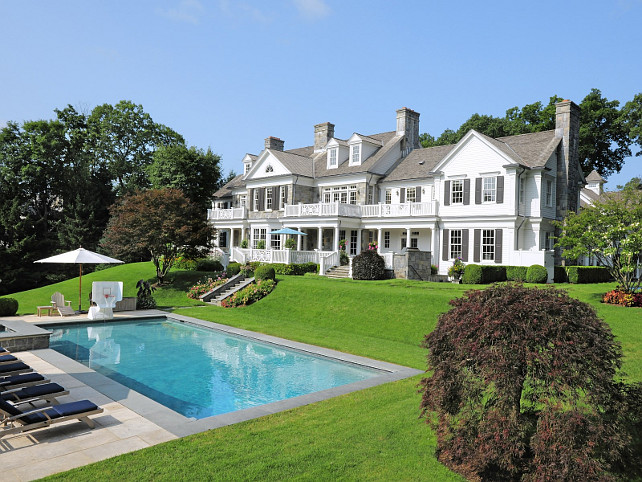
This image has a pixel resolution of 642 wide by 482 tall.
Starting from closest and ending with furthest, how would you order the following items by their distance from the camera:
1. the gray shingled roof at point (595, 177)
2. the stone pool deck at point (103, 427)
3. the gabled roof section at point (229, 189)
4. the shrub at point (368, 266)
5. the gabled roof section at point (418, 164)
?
the stone pool deck at point (103, 427), the shrub at point (368, 266), the gabled roof section at point (418, 164), the gabled roof section at point (229, 189), the gray shingled roof at point (595, 177)

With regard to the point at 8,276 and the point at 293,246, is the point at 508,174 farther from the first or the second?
the point at 8,276

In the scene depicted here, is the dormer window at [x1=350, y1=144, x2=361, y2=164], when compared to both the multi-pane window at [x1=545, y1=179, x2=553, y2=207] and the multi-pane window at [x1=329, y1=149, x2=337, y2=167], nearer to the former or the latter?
the multi-pane window at [x1=329, y1=149, x2=337, y2=167]

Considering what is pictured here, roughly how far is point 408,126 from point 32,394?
33.9m

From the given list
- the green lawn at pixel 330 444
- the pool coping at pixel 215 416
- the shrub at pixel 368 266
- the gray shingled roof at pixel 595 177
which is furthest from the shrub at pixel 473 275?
the gray shingled roof at pixel 595 177

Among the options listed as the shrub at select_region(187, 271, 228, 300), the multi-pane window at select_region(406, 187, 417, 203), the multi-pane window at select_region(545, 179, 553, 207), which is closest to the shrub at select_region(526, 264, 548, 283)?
the multi-pane window at select_region(545, 179, 553, 207)

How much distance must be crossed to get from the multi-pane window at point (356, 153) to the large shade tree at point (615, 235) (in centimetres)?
1911

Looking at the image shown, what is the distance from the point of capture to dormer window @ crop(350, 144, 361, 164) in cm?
3562

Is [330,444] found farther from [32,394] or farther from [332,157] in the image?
[332,157]

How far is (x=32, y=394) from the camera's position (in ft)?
24.2

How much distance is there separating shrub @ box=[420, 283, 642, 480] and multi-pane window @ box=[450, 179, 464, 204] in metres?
24.1

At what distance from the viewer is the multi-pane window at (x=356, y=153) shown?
35.7 m

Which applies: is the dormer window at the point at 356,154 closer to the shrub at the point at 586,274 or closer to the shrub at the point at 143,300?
the shrub at the point at 586,274

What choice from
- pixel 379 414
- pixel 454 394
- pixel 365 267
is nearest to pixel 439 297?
pixel 365 267

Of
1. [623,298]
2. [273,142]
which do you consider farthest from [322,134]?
[623,298]
